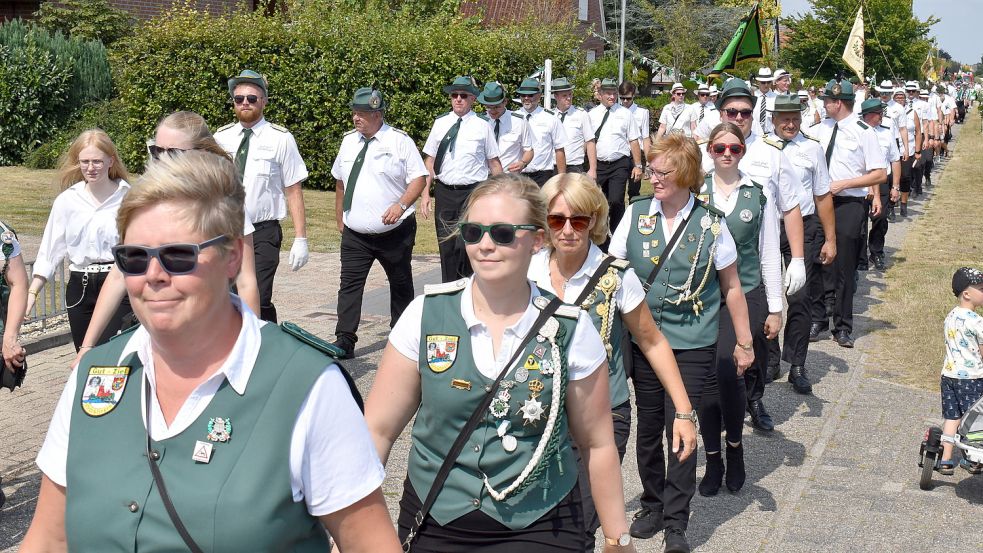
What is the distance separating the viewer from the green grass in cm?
1009

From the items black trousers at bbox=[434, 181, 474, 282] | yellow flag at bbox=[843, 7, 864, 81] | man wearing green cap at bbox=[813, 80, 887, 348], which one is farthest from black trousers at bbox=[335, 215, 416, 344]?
yellow flag at bbox=[843, 7, 864, 81]

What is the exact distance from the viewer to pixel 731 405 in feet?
21.3

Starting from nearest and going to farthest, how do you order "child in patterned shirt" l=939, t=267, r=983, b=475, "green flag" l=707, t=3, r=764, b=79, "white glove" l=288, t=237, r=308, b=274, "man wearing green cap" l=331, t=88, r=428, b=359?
"child in patterned shirt" l=939, t=267, r=983, b=475 → "white glove" l=288, t=237, r=308, b=274 → "man wearing green cap" l=331, t=88, r=428, b=359 → "green flag" l=707, t=3, r=764, b=79

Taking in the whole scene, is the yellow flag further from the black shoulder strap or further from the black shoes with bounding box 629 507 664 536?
the black shoulder strap

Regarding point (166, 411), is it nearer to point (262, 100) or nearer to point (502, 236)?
point (502, 236)

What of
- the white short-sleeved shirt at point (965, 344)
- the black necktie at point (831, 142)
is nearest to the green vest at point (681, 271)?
the white short-sleeved shirt at point (965, 344)

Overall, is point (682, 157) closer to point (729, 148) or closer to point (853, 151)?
point (729, 148)

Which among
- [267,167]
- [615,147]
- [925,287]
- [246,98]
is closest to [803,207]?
[267,167]

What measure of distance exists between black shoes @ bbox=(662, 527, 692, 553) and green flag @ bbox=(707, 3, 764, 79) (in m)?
11.7


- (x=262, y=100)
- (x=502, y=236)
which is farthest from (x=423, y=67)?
(x=502, y=236)

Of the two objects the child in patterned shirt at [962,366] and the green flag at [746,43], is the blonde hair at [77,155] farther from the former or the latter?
the green flag at [746,43]

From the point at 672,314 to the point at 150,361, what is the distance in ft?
12.0

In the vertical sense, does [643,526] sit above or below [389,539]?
below

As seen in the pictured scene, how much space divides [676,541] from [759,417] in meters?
2.51
